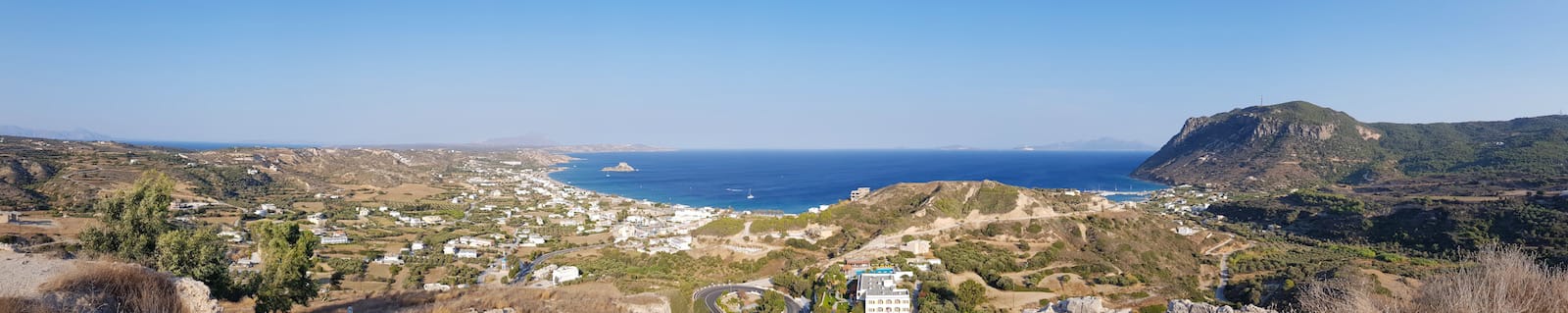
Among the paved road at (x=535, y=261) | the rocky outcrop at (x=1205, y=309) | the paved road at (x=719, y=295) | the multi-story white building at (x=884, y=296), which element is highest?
the rocky outcrop at (x=1205, y=309)

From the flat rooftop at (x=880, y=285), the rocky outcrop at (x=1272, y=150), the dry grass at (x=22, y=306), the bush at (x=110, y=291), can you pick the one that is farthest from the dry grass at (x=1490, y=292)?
the rocky outcrop at (x=1272, y=150)

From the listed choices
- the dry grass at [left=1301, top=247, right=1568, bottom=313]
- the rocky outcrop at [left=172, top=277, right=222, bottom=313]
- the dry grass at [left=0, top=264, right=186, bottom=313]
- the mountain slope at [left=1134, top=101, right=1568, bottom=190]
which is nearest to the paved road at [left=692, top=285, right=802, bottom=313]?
the rocky outcrop at [left=172, top=277, right=222, bottom=313]

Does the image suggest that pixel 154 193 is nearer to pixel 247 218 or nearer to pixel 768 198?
pixel 247 218

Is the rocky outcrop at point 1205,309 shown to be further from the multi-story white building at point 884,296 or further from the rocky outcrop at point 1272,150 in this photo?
the rocky outcrop at point 1272,150

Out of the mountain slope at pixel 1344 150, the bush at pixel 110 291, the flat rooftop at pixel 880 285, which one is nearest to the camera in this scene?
the bush at pixel 110 291

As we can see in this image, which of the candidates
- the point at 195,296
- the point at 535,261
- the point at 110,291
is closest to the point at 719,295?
the point at 535,261

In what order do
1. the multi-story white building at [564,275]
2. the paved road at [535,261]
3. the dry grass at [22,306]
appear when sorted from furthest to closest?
1. the paved road at [535,261]
2. the multi-story white building at [564,275]
3. the dry grass at [22,306]

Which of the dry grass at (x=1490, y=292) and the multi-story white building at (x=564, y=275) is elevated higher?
the dry grass at (x=1490, y=292)
